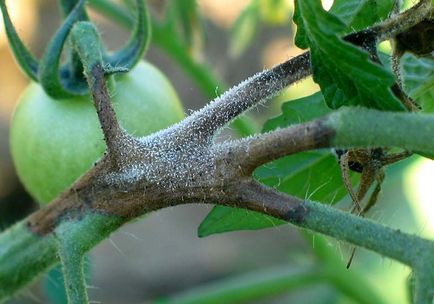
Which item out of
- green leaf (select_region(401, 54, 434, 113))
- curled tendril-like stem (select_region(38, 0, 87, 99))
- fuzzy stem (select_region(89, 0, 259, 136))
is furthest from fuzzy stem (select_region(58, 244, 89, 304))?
fuzzy stem (select_region(89, 0, 259, 136))

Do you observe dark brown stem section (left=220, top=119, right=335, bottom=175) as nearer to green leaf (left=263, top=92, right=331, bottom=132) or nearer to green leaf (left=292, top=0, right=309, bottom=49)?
green leaf (left=292, top=0, right=309, bottom=49)

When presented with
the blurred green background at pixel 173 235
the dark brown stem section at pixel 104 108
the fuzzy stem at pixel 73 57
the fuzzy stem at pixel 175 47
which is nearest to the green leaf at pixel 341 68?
the dark brown stem section at pixel 104 108

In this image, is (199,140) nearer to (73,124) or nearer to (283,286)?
(73,124)

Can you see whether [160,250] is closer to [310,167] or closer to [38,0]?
[38,0]

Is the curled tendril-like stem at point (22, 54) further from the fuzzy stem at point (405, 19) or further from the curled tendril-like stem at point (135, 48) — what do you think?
the fuzzy stem at point (405, 19)

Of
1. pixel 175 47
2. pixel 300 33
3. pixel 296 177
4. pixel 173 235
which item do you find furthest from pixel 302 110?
pixel 173 235
